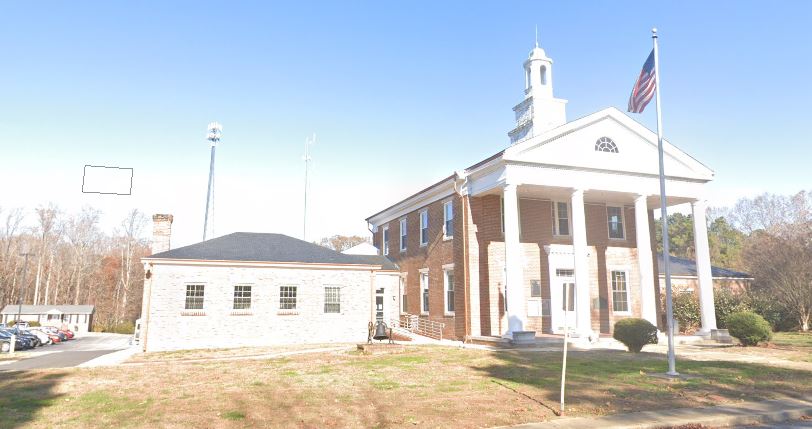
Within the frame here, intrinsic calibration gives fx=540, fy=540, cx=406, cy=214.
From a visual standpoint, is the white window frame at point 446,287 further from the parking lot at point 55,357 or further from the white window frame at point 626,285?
the parking lot at point 55,357

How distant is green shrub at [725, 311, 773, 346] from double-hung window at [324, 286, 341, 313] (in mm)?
17178

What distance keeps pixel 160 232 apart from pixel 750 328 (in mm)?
27625

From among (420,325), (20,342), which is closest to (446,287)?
(420,325)

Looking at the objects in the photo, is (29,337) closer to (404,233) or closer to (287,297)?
(287,297)

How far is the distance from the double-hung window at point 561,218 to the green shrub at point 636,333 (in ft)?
26.6

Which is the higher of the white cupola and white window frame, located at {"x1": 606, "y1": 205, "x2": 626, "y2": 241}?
the white cupola

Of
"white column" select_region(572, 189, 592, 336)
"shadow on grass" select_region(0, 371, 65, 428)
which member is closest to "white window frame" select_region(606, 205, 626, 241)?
"white column" select_region(572, 189, 592, 336)

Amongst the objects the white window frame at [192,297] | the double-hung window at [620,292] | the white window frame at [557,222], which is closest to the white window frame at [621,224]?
the double-hung window at [620,292]

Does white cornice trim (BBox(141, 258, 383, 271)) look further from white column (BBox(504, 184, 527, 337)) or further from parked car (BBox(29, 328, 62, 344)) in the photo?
parked car (BBox(29, 328, 62, 344))

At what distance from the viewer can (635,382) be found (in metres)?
12.9

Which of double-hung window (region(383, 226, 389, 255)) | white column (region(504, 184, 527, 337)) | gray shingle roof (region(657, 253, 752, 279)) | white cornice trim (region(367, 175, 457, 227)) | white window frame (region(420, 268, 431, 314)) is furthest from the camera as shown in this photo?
gray shingle roof (region(657, 253, 752, 279))

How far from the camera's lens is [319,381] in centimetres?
1318

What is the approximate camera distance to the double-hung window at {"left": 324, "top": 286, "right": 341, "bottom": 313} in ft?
87.8

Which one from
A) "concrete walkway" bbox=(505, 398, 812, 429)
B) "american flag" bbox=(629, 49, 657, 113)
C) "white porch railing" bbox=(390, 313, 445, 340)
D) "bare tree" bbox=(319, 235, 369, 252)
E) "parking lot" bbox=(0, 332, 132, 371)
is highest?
"bare tree" bbox=(319, 235, 369, 252)
